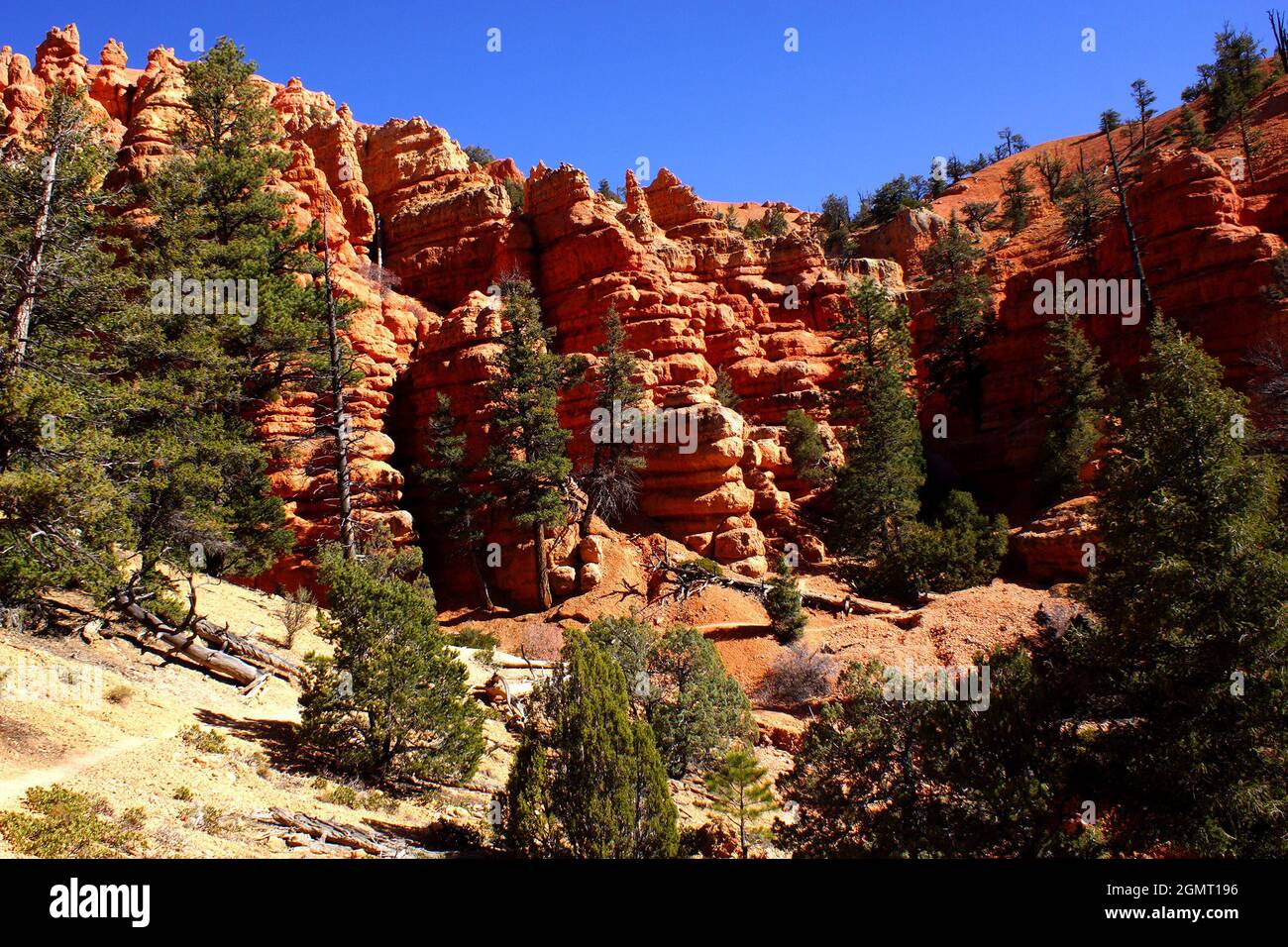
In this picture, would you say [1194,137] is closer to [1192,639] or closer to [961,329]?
[961,329]

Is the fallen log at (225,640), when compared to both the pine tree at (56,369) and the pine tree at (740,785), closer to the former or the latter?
the pine tree at (56,369)

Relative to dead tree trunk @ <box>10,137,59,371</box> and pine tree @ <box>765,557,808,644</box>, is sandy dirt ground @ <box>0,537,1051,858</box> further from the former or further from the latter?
dead tree trunk @ <box>10,137,59,371</box>

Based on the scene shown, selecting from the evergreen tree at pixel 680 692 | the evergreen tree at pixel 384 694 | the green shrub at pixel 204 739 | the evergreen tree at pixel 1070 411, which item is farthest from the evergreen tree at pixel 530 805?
the evergreen tree at pixel 1070 411

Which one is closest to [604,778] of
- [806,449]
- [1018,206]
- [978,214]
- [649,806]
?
[649,806]

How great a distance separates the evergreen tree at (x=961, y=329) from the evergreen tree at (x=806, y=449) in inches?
443

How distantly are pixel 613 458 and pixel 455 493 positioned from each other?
723 centimetres

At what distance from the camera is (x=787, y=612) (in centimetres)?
2322

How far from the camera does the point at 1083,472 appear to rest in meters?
28.9

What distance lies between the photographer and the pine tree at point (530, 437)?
28391 mm

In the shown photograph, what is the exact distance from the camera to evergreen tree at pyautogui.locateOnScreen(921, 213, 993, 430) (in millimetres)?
39938

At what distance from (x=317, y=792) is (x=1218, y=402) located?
48.7ft

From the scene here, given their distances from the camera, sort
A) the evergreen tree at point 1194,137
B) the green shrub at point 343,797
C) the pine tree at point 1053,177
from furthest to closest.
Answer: the pine tree at point 1053,177 → the evergreen tree at point 1194,137 → the green shrub at point 343,797

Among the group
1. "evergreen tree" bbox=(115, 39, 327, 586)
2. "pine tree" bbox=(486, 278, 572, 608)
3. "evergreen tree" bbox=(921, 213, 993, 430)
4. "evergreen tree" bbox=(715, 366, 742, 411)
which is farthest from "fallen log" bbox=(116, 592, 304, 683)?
"evergreen tree" bbox=(921, 213, 993, 430)
